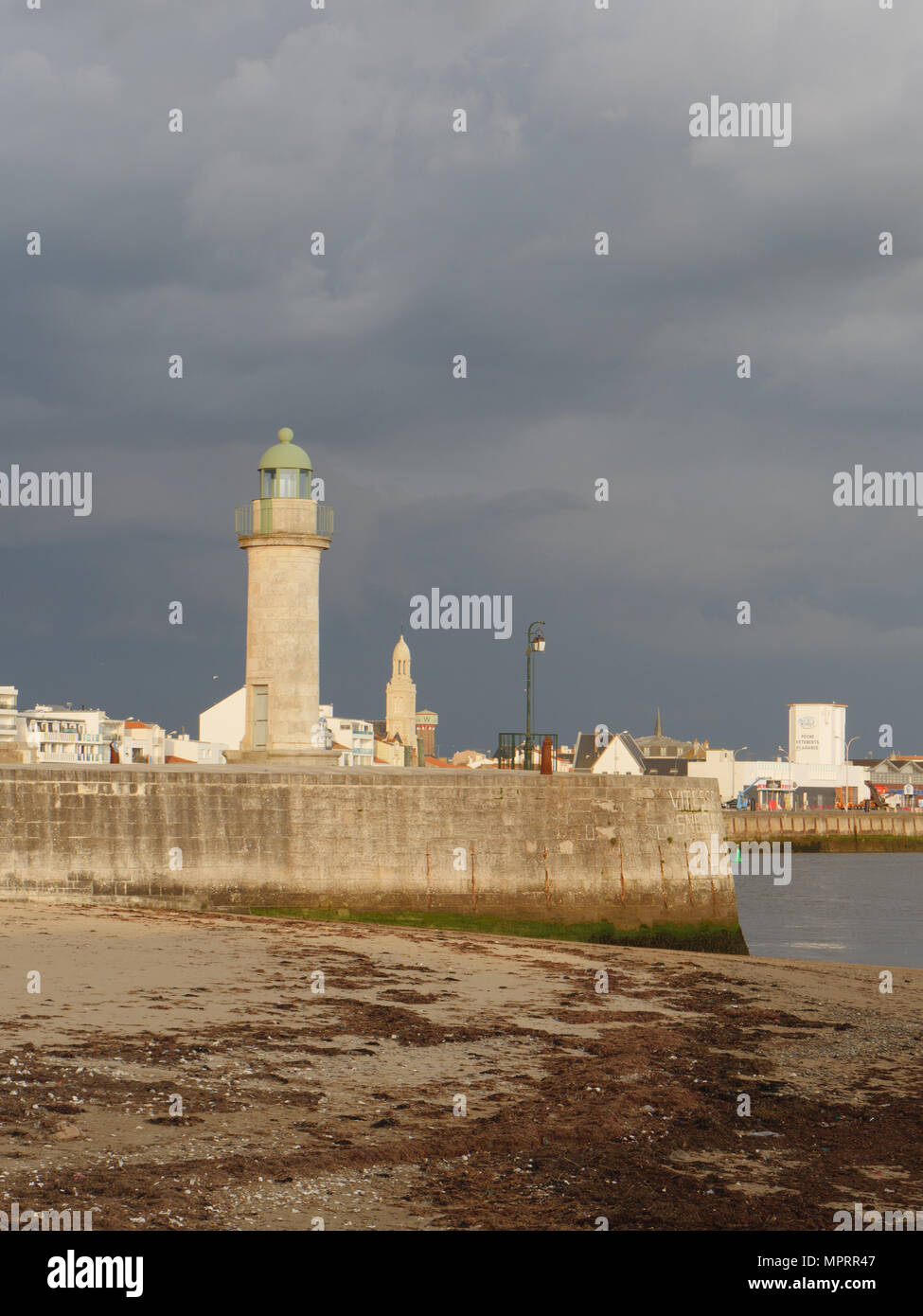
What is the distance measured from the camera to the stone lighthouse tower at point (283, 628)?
31891 mm

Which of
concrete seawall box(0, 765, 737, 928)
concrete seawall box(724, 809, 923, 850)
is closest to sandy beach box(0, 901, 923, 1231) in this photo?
concrete seawall box(0, 765, 737, 928)

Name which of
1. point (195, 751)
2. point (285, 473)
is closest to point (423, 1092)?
point (285, 473)

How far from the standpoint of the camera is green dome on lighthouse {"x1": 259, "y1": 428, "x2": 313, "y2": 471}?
33.2 m

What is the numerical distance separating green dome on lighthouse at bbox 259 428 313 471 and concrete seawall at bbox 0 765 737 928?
39.9 feet

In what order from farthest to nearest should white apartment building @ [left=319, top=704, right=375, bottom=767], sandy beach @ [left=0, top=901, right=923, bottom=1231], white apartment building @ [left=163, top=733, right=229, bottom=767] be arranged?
white apartment building @ [left=319, top=704, right=375, bottom=767] < white apartment building @ [left=163, top=733, right=229, bottom=767] < sandy beach @ [left=0, top=901, right=923, bottom=1231]

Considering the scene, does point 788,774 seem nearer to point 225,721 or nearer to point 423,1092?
point 225,721

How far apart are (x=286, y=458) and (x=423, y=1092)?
2543 centimetres

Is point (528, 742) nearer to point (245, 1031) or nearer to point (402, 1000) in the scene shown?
point (402, 1000)

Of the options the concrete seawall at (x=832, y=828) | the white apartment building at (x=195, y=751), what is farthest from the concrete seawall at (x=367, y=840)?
the white apartment building at (x=195, y=751)

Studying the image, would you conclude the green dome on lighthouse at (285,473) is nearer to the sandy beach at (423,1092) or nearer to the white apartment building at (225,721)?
the sandy beach at (423,1092)

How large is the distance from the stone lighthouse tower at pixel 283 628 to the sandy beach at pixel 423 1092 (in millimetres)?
14620

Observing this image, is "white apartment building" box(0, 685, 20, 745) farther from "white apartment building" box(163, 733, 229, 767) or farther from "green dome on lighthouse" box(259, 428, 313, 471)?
"green dome on lighthouse" box(259, 428, 313, 471)

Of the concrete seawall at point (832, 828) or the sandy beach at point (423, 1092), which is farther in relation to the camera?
the concrete seawall at point (832, 828)

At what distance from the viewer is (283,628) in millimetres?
31984
